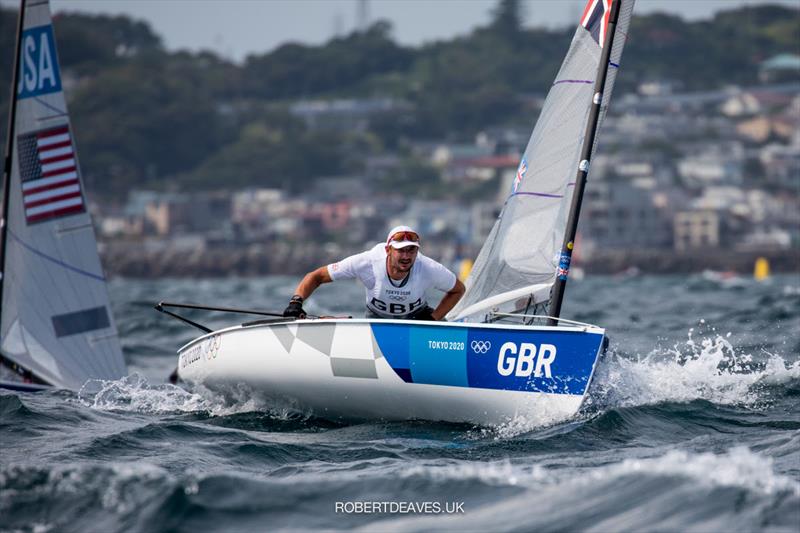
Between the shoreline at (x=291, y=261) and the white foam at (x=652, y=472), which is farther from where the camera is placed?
the shoreline at (x=291, y=261)

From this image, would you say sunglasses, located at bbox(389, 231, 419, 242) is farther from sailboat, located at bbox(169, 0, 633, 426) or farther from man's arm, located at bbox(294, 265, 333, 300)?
sailboat, located at bbox(169, 0, 633, 426)

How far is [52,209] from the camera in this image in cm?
1110

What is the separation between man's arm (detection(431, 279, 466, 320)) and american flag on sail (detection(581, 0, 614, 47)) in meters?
1.97

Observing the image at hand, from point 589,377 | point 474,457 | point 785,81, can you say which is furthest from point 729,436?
point 785,81

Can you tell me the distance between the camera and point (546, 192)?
9.21m

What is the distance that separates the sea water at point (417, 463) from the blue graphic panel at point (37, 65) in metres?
2.61

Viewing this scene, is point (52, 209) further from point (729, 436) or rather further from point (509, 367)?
point (729, 436)

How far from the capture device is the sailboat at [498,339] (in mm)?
7895

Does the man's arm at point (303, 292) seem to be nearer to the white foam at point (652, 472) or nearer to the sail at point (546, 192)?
the sail at point (546, 192)

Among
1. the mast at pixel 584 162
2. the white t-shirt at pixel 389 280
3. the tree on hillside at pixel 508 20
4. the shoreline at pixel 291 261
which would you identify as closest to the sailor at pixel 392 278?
the white t-shirt at pixel 389 280

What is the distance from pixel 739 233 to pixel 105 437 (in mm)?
89156

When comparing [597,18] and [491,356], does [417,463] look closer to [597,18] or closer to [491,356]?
[491,356]

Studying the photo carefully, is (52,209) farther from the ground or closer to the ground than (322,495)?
farther from the ground

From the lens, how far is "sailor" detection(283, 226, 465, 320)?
8.55 meters
